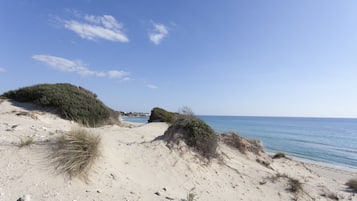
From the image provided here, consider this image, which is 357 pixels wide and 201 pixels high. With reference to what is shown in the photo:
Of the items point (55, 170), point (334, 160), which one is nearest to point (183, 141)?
point (55, 170)

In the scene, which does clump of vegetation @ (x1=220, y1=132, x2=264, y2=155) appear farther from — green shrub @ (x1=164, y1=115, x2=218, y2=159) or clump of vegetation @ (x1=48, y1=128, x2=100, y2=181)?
clump of vegetation @ (x1=48, y1=128, x2=100, y2=181)

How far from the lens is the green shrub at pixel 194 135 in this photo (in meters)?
8.97

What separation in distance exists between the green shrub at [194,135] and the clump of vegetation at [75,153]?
3.57 metres

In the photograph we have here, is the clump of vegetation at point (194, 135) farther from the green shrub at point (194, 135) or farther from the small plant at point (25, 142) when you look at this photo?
the small plant at point (25, 142)

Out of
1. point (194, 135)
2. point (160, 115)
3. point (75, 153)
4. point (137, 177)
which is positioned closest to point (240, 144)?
point (194, 135)

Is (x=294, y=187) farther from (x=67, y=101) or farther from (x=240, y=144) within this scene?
(x=67, y=101)

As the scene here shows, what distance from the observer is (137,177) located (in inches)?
251

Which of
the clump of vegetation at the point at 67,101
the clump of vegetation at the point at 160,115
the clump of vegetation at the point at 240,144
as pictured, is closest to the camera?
the clump of vegetation at the point at 240,144

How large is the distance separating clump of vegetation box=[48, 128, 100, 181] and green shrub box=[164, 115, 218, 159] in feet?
11.7

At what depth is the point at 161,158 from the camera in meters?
7.98

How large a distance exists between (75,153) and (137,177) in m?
1.62

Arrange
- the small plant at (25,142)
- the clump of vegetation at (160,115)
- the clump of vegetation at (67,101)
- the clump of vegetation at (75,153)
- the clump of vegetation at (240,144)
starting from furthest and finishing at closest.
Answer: the clump of vegetation at (160,115) < the clump of vegetation at (67,101) < the clump of vegetation at (240,144) < the small plant at (25,142) < the clump of vegetation at (75,153)

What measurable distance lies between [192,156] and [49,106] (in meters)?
9.34

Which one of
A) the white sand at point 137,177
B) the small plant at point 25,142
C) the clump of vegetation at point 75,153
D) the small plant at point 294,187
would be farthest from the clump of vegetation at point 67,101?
the small plant at point 294,187
